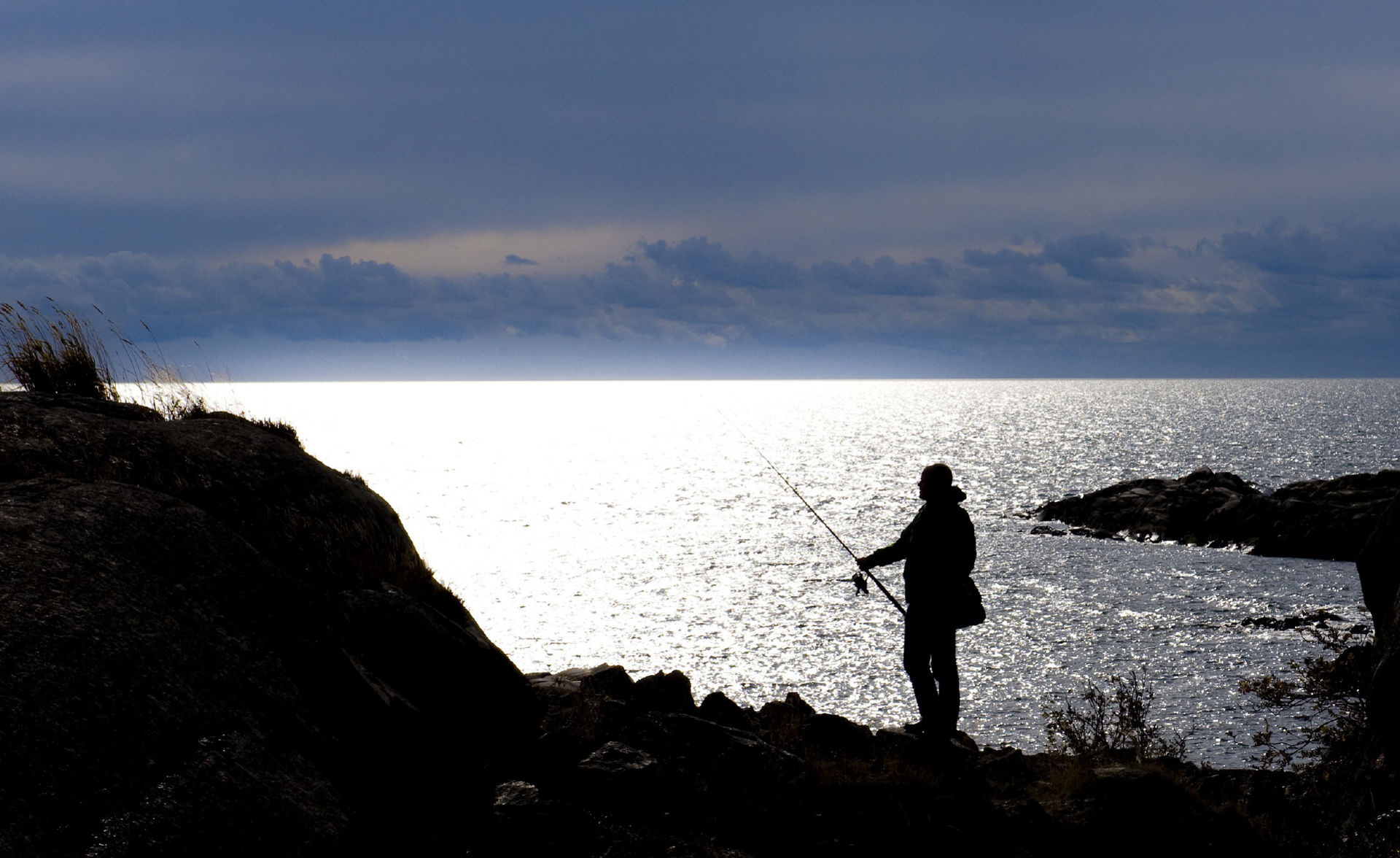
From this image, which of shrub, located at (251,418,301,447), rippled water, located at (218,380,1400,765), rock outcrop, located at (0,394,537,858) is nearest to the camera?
rock outcrop, located at (0,394,537,858)

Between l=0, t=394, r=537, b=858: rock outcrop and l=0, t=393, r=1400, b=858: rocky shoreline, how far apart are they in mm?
19

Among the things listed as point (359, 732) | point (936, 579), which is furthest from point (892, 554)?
A: point (359, 732)

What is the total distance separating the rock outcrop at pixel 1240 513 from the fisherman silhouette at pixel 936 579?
52604 mm

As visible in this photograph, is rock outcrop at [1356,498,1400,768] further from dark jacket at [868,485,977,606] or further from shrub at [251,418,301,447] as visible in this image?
→ shrub at [251,418,301,447]

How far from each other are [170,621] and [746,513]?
86450 millimetres

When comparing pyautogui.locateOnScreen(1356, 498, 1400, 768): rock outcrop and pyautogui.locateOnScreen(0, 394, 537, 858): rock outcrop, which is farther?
pyautogui.locateOnScreen(1356, 498, 1400, 768): rock outcrop

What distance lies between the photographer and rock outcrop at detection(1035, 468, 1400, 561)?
5644 cm

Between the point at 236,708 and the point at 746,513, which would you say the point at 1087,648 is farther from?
the point at 746,513

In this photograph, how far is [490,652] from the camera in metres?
9.39

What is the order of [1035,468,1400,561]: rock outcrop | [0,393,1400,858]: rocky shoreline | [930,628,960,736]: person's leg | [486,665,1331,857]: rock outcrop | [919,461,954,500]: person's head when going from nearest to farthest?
[0,393,1400,858]: rocky shoreline < [486,665,1331,857]: rock outcrop < [919,461,954,500]: person's head < [930,628,960,736]: person's leg < [1035,468,1400,561]: rock outcrop

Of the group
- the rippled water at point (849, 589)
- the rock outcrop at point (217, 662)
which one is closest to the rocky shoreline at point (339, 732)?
the rock outcrop at point (217, 662)

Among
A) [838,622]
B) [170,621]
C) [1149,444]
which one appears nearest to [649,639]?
[838,622]

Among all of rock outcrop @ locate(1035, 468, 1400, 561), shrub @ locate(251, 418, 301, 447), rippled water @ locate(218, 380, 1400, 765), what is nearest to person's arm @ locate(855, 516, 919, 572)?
shrub @ locate(251, 418, 301, 447)

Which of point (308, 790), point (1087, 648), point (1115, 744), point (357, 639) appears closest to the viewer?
point (308, 790)
